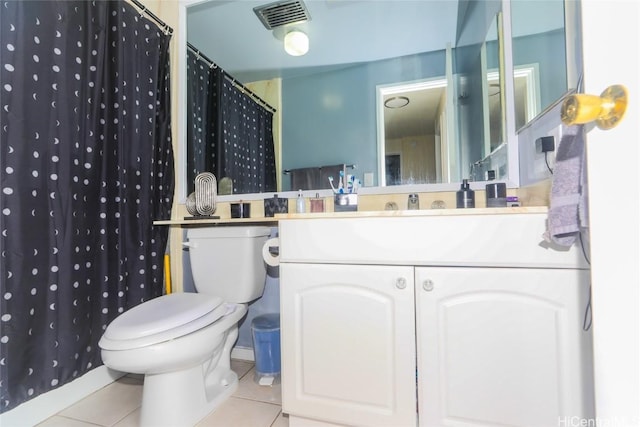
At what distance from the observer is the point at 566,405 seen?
2.55 feet

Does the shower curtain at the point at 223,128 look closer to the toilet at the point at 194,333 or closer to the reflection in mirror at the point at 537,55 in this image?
the toilet at the point at 194,333

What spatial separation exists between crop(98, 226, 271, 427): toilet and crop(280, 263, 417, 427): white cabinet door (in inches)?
13.3

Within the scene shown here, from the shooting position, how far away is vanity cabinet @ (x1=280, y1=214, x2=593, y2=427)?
79 cm

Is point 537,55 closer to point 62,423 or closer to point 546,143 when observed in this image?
point 546,143

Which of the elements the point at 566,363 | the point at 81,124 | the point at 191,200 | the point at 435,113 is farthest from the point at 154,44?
the point at 566,363

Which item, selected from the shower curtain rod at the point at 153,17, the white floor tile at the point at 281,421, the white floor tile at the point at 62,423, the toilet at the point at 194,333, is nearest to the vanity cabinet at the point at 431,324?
the white floor tile at the point at 281,421

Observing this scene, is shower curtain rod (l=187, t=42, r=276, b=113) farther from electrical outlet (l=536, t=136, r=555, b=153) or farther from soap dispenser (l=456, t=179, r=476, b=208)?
electrical outlet (l=536, t=136, r=555, b=153)

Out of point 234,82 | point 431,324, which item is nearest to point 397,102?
point 234,82

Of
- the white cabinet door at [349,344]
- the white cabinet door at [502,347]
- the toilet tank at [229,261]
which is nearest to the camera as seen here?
the white cabinet door at [502,347]

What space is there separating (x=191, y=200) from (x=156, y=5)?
1.20m

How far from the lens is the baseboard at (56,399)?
1.07 m

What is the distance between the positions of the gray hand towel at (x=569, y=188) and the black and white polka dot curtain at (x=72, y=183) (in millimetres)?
1606

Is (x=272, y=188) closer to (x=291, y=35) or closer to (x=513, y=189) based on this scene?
(x=291, y=35)

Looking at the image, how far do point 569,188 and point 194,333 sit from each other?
1.16 meters
